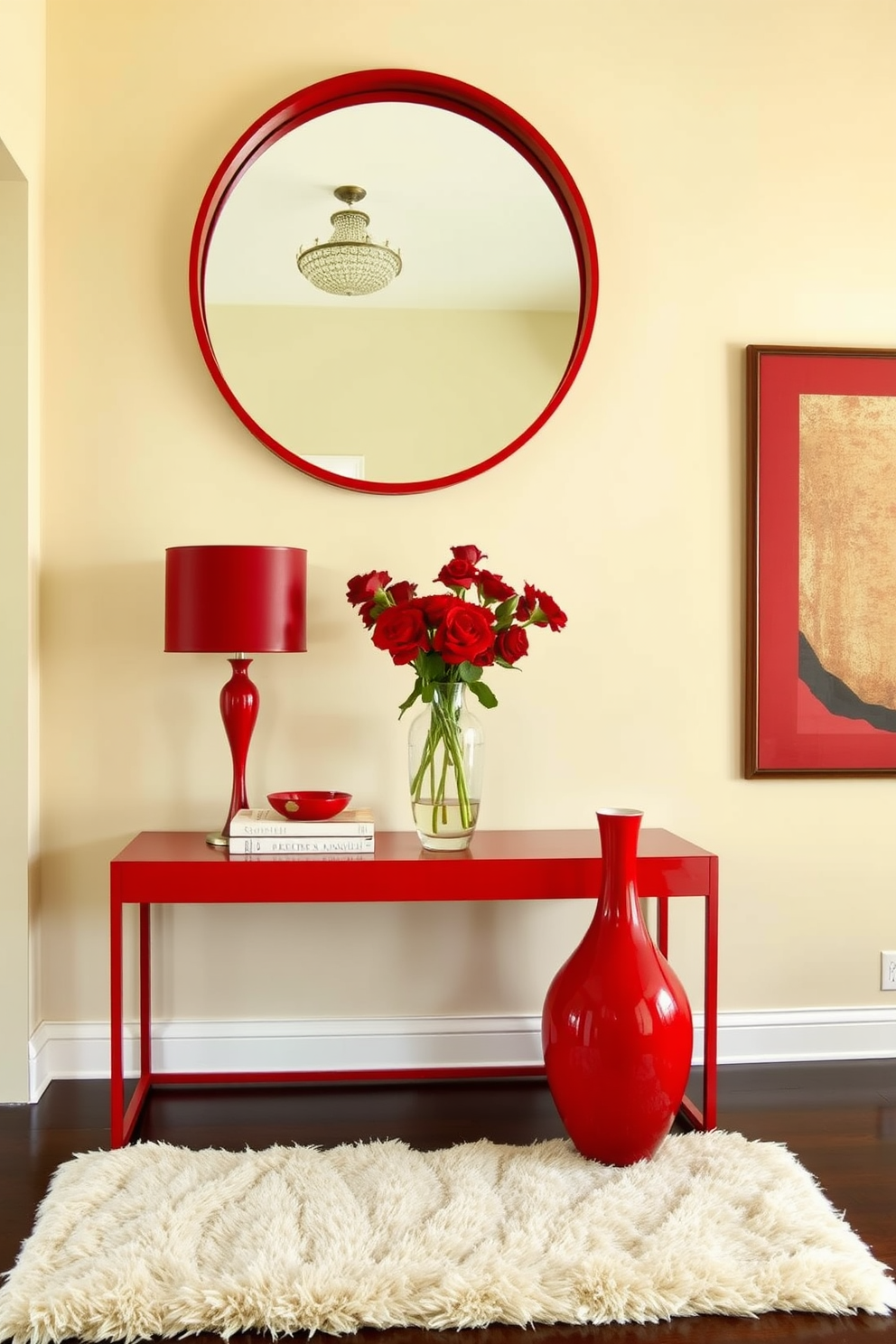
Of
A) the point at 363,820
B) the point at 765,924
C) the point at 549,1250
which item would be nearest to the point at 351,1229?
the point at 549,1250

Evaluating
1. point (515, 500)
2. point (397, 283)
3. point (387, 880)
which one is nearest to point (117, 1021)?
point (387, 880)

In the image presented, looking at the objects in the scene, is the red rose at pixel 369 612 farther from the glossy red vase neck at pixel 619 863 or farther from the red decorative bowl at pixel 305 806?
the glossy red vase neck at pixel 619 863

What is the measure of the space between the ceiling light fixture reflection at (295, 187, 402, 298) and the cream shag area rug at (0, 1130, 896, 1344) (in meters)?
2.02

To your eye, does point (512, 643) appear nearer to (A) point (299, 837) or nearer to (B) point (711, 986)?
(A) point (299, 837)

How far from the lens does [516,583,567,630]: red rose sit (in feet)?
7.57

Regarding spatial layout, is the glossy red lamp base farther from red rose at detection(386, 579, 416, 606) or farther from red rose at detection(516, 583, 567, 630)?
red rose at detection(516, 583, 567, 630)

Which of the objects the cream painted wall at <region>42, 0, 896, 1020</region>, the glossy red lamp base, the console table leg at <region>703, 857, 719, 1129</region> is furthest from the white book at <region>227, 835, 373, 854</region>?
the console table leg at <region>703, 857, 719, 1129</region>

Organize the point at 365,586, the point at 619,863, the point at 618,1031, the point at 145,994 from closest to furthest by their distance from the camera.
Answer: the point at 618,1031, the point at 619,863, the point at 365,586, the point at 145,994

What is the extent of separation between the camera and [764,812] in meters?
2.74

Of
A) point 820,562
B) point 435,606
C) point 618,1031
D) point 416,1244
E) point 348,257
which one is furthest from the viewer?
point 820,562

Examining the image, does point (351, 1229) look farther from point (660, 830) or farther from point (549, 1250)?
point (660, 830)

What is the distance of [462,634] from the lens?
2.17 m

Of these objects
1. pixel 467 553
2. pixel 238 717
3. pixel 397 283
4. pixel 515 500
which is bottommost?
pixel 238 717

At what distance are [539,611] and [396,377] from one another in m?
0.74
